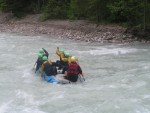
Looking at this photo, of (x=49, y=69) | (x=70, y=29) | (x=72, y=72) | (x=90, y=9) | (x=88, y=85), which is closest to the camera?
(x=72, y=72)

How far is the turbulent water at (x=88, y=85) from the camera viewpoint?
42.3 feet

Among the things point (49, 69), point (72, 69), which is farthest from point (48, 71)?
point (72, 69)

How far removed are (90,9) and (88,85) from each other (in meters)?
18.2

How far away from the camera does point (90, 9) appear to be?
32625mm

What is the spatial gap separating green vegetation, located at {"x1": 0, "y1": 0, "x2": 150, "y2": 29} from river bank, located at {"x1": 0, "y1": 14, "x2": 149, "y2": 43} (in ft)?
3.21

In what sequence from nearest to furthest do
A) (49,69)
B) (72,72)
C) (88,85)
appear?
(72,72)
(88,85)
(49,69)

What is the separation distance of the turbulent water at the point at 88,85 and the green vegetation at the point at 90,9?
4.89 m

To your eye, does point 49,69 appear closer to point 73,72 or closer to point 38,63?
point 73,72

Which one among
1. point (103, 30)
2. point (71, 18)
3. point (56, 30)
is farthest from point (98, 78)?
point (71, 18)

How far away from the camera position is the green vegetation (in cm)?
2800

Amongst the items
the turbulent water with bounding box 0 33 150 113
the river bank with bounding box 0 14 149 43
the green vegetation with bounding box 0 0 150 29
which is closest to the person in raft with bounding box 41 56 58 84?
the turbulent water with bounding box 0 33 150 113

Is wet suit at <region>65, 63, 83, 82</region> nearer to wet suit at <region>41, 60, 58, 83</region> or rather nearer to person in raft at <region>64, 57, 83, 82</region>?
person in raft at <region>64, 57, 83, 82</region>

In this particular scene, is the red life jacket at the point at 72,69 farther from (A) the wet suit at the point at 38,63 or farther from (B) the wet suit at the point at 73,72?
(A) the wet suit at the point at 38,63

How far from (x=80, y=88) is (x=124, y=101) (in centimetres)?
240
